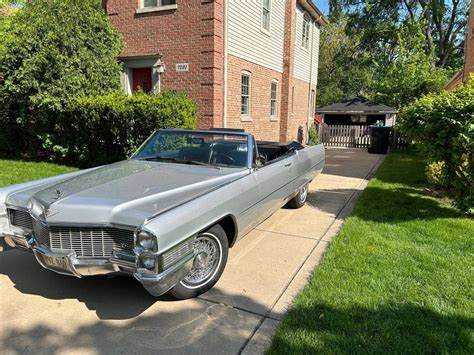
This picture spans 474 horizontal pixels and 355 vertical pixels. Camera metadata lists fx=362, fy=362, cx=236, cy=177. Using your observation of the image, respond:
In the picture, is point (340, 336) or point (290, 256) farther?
point (290, 256)

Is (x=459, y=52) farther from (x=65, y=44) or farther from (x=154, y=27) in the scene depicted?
(x=65, y=44)

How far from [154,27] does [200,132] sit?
24.3ft

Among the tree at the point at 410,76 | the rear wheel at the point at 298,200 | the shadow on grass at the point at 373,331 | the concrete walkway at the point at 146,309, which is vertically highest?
the tree at the point at 410,76

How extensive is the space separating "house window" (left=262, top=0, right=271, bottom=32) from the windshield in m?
9.90

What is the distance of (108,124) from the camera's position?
8750 millimetres

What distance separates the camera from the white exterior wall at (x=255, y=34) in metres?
10.9

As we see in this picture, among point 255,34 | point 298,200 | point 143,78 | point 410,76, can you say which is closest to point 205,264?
point 298,200

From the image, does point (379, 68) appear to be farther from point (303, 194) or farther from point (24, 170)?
point (24, 170)

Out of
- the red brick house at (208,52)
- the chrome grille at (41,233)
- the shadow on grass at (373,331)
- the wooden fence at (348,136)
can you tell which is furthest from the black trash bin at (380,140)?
the chrome grille at (41,233)

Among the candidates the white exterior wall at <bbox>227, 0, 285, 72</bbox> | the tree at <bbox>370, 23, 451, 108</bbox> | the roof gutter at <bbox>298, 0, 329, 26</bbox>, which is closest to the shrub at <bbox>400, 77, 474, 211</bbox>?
the white exterior wall at <bbox>227, 0, 285, 72</bbox>

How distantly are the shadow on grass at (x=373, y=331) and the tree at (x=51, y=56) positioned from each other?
8278 mm

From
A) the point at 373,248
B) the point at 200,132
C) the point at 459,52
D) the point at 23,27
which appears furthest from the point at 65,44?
the point at 459,52

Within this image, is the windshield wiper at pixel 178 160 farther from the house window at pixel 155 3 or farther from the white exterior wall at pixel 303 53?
the white exterior wall at pixel 303 53

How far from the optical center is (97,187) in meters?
3.38
